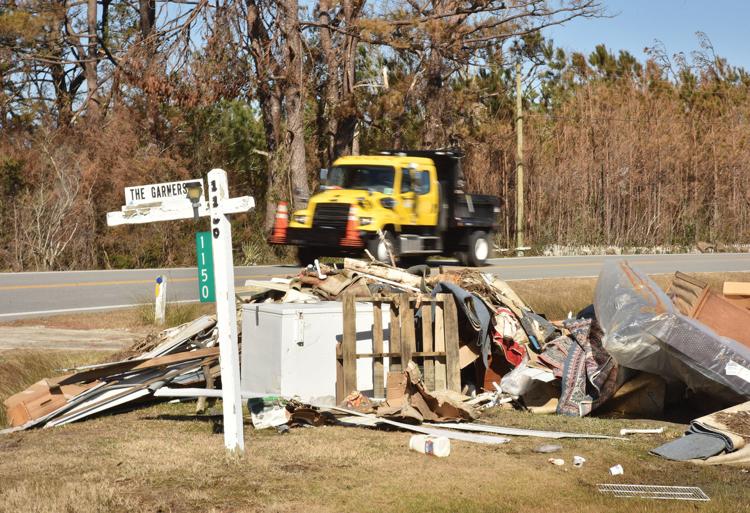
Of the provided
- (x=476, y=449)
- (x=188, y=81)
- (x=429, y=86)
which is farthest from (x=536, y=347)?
(x=429, y=86)

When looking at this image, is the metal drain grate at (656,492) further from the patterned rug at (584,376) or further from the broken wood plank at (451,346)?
the broken wood plank at (451,346)

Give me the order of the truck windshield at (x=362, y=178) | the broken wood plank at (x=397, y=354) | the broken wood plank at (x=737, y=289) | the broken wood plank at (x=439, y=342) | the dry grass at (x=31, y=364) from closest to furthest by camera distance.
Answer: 1. the broken wood plank at (x=397, y=354)
2. the broken wood plank at (x=439, y=342)
3. the dry grass at (x=31, y=364)
4. the broken wood plank at (x=737, y=289)
5. the truck windshield at (x=362, y=178)

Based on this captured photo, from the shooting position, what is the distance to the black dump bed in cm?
2323

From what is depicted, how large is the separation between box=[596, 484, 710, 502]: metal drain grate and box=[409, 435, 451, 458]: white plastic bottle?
1201 mm

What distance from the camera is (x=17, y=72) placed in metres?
35.0

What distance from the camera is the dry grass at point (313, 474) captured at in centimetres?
593

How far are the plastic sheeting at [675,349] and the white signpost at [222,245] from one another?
362 cm

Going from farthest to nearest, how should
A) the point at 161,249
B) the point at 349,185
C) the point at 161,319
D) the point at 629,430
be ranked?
the point at 161,249
the point at 349,185
the point at 161,319
the point at 629,430

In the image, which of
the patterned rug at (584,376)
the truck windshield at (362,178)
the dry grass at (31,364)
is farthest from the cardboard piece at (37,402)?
the truck windshield at (362,178)

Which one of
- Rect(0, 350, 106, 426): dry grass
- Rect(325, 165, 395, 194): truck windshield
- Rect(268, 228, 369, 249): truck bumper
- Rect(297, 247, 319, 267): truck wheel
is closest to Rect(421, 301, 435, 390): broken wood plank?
Rect(0, 350, 106, 426): dry grass

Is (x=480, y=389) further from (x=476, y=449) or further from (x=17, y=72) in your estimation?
(x=17, y=72)

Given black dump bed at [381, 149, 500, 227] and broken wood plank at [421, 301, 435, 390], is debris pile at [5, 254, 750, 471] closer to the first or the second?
broken wood plank at [421, 301, 435, 390]

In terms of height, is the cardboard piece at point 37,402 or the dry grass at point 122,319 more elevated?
the cardboard piece at point 37,402

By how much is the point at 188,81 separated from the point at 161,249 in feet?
16.7
